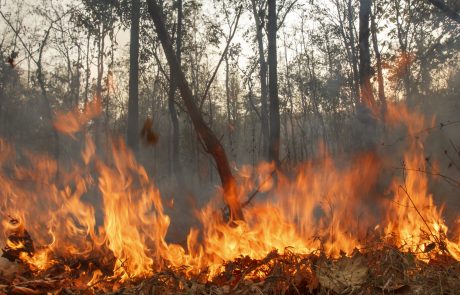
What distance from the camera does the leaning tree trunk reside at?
5.27 metres

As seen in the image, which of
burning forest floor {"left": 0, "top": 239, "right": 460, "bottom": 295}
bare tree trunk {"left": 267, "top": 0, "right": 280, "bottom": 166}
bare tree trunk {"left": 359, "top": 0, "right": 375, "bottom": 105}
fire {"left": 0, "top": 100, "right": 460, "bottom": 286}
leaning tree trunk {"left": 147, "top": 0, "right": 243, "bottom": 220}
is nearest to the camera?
burning forest floor {"left": 0, "top": 239, "right": 460, "bottom": 295}

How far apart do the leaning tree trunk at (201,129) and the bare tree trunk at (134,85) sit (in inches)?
388

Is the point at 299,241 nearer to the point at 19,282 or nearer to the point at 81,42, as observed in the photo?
the point at 19,282

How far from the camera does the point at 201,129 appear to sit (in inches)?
206

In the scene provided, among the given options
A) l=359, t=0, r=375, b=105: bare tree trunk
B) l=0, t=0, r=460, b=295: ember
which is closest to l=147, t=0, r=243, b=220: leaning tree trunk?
l=0, t=0, r=460, b=295: ember

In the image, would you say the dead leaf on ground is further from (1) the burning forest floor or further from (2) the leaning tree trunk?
(2) the leaning tree trunk

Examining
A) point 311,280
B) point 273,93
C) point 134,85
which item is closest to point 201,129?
point 311,280

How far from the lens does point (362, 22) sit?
10.1 metres

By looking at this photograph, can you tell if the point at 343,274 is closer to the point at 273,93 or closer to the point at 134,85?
the point at 273,93

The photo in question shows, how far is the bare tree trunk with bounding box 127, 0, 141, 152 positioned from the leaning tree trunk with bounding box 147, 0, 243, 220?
32.3 feet

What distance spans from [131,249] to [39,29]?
1138 inches

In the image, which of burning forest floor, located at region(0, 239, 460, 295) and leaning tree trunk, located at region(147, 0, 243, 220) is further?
leaning tree trunk, located at region(147, 0, 243, 220)

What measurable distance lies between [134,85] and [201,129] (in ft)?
36.2

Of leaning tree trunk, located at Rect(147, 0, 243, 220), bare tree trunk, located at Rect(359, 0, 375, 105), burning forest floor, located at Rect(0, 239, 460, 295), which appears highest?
bare tree trunk, located at Rect(359, 0, 375, 105)
